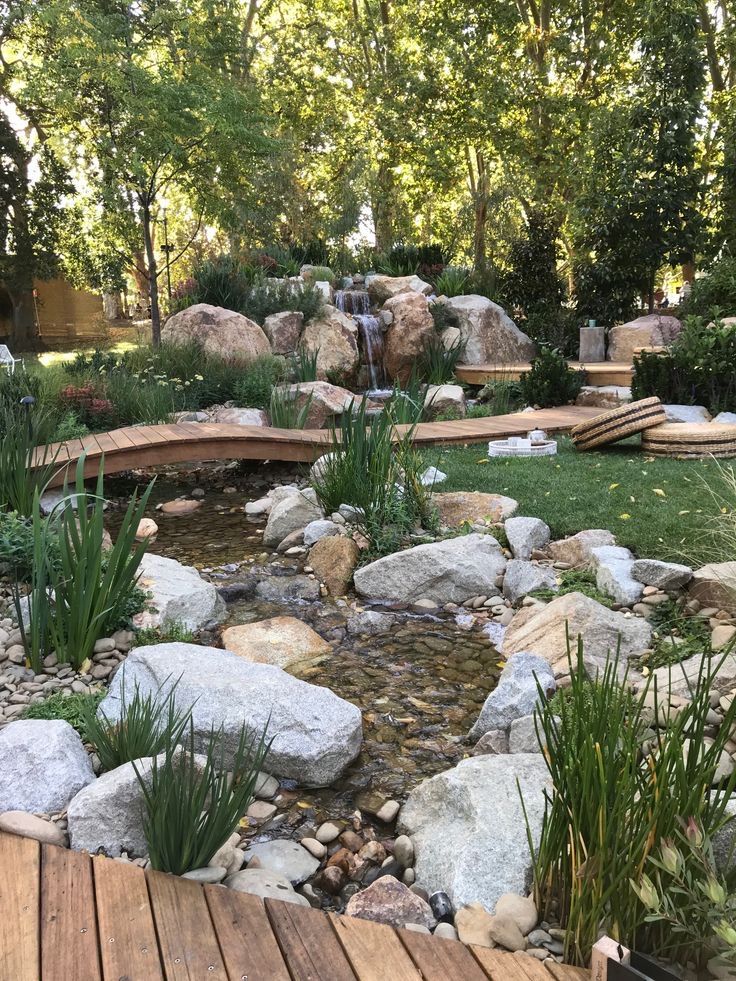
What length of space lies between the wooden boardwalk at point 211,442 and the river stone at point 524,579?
2556 mm

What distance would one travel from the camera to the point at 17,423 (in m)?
5.13

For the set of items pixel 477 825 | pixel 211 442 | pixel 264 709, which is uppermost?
pixel 211 442

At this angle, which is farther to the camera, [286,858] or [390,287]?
[390,287]

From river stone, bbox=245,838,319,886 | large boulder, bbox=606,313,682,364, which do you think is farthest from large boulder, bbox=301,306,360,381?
river stone, bbox=245,838,319,886

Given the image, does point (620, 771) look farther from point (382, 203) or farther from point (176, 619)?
point (382, 203)

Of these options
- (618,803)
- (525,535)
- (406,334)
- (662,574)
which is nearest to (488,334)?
(406,334)

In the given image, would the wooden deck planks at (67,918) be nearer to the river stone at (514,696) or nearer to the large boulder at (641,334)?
the river stone at (514,696)

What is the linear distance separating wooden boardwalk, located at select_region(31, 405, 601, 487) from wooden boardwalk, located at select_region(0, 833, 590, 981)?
4301 millimetres

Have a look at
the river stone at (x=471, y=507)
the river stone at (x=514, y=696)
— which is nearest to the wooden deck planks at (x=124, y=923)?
the river stone at (x=514, y=696)

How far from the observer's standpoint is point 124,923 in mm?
1877

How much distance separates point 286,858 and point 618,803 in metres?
1.14

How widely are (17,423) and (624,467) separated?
14.2 ft

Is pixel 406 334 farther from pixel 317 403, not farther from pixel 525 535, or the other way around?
pixel 525 535

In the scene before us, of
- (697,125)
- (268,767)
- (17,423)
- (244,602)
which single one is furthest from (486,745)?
(697,125)
